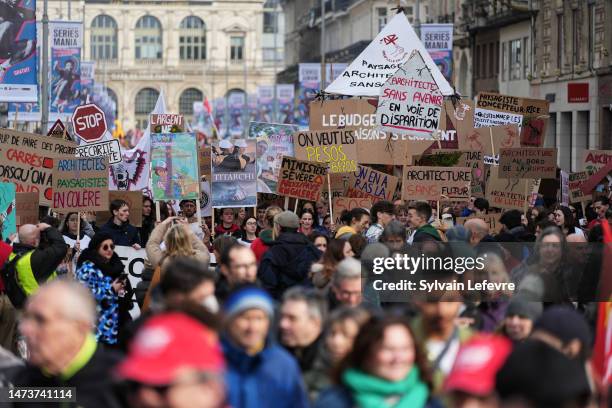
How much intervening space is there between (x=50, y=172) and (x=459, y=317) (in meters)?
8.83

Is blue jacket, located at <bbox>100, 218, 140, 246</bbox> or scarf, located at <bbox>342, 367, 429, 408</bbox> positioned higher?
blue jacket, located at <bbox>100, 218, 140, 246</bbox>

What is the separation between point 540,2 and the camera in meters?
39.4

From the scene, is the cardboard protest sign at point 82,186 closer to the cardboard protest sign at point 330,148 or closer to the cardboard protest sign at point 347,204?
the cardboard protest sign at point 347,204

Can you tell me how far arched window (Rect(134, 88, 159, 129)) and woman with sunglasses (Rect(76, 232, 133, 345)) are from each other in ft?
392

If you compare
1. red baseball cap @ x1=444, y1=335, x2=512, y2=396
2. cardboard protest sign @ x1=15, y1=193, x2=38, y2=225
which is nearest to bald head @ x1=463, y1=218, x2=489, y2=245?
cardboard protest sign @ x1=15, y1=193, x2=38, y2=225

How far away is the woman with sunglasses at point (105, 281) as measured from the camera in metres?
10.5

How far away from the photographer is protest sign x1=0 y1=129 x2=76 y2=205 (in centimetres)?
1570

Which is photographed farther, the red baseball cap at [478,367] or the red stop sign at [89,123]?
the red stop sign at [89,123]

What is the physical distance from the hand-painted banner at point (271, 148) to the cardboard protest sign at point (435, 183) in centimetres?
290

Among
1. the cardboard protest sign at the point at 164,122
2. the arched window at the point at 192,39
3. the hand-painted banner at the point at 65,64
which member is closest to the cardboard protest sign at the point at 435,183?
the cardboard protest sign at the point at 164,122

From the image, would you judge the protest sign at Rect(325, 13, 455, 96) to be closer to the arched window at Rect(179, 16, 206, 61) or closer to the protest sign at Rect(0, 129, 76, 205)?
the protest sign at Rect(0, 129, 76, 205)

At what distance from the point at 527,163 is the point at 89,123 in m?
6.03

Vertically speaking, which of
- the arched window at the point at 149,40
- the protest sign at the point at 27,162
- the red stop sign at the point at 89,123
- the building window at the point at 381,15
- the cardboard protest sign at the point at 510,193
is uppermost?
the arched window at the point at 149,40

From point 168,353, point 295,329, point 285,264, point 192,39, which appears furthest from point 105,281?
point 192,39
